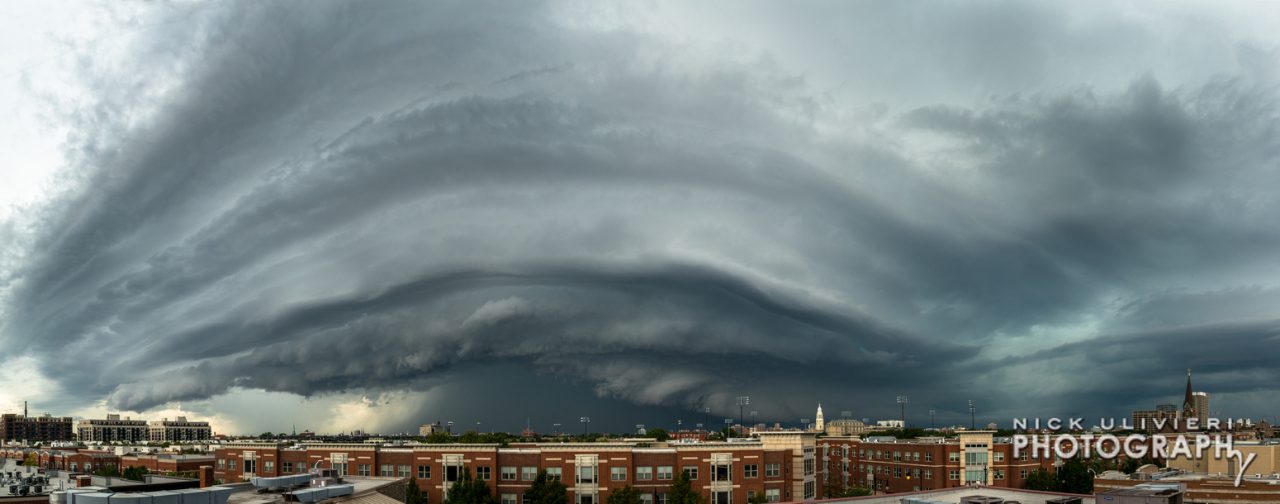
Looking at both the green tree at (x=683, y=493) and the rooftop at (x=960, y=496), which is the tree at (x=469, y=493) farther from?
the rooftop at (x=960, y=496)

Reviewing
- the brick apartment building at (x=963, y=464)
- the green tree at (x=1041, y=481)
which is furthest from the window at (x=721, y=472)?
the green tree at (x=1041, y=481)

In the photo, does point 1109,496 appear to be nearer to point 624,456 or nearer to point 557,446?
point 624,456

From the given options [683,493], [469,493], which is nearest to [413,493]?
[469,493]

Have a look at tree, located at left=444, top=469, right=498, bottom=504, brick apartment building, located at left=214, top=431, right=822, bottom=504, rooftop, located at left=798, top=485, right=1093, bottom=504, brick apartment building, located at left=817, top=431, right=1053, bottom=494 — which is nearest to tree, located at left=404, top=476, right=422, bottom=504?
brick apartment building, located at left=214, top=431, right=822, bottom=504

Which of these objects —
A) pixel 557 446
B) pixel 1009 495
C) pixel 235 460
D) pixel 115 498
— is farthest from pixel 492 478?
pixel 115 498

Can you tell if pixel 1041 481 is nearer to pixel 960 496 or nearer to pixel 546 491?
pixel 546 491

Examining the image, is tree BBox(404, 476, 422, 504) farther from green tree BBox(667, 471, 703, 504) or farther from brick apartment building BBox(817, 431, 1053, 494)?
brick apartment building BBox(817, 431, 1053, 494)
